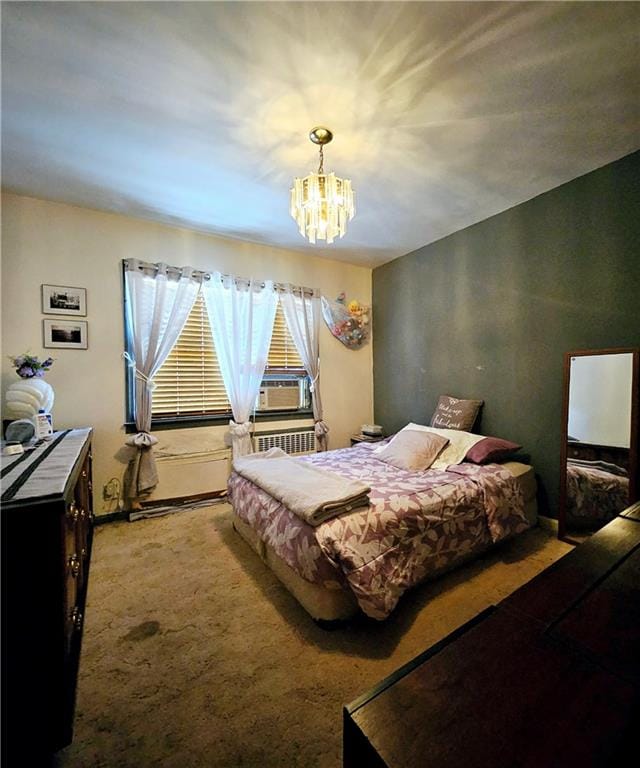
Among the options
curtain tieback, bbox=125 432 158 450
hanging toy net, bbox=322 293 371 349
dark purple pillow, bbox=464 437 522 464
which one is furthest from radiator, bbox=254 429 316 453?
dark purple pillow, bbox=464 437 522 464

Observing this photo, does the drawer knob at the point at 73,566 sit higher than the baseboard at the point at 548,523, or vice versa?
the drawer knob at the point at 73,566

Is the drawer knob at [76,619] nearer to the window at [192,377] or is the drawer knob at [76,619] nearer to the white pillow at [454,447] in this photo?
the window at [192,377]

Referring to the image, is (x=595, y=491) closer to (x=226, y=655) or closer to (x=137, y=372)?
(x=226, y=655)

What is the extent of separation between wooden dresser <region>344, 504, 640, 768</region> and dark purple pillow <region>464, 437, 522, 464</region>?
188 centimetres

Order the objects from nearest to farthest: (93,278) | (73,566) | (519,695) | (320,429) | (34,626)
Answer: (519,695), (34,626), (73,566), (93,278), (320,429)

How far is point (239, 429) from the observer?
3299 millimetres

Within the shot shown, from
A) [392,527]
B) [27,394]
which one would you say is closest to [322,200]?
[392,527]

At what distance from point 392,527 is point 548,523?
178cm

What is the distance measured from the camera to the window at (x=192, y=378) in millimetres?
3144

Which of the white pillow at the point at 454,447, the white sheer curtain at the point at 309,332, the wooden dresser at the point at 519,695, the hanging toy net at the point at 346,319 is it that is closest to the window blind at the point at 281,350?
the white sheer curtain at the point at 309,332

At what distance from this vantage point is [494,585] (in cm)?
192

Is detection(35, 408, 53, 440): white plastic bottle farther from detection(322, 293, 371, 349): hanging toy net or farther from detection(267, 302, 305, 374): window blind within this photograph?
detection(322, 293, 371, 349): hanging toy net

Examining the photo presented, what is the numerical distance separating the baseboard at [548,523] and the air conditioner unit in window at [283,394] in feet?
8.25

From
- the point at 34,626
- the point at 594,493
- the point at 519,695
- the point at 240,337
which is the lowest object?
the point at 594,493
